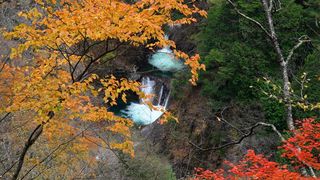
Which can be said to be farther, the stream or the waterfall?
the stream

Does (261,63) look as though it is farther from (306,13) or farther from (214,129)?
(214,129)

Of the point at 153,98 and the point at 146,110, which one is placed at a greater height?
the point at 153,98

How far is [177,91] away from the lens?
21.9 m

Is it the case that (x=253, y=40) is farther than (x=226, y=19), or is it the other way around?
(x=226, y=19)

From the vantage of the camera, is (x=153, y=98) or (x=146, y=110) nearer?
(x=153, y=98)

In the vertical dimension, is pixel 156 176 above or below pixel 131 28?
below

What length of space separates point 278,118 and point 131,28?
11.9 m

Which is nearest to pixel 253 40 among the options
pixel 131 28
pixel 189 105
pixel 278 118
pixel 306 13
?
pixel 306 13

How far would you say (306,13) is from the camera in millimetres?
16203

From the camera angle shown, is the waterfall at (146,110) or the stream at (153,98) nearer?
the waterfall at (146,110)

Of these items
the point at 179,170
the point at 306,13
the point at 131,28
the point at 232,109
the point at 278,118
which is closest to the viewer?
the point at 131,28

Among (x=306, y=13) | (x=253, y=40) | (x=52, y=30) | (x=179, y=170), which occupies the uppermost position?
(x=52, y=30)

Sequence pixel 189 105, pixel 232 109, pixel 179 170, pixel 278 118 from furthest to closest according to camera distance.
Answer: pixel 189 105 < pixel 179 170 < pixel 232 109 < pixel 278 118

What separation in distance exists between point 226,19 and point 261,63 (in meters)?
4.00
